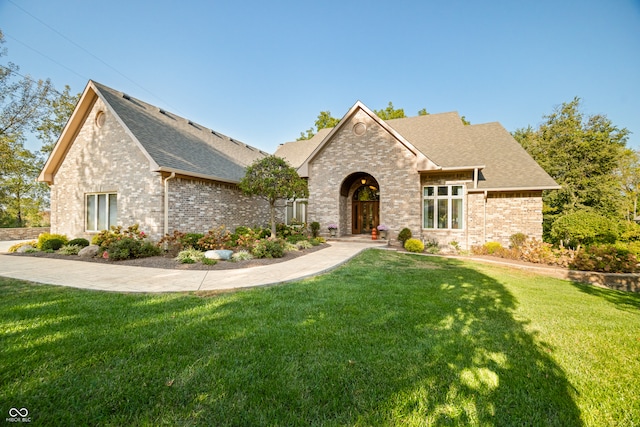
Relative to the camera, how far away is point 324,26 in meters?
13.0

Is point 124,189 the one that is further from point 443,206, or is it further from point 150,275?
point 443,206

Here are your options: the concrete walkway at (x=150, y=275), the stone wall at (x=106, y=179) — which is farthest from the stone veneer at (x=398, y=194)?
the stone wall at (x=106, y=179)

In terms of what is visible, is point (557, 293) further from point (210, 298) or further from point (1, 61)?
point (1, 61)

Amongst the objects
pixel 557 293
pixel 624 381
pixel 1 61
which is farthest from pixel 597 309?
pixel 1 61

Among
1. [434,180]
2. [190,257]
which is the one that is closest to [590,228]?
[434,180]

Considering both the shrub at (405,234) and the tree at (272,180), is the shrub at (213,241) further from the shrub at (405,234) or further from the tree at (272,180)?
the shrub at (405,234)

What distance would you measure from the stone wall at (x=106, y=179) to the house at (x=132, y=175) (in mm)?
40

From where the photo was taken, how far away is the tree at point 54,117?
23266 millimetres

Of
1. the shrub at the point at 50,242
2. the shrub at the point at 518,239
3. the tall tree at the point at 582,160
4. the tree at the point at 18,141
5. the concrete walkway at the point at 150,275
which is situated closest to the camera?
the concrete walkway at the point at 150,275

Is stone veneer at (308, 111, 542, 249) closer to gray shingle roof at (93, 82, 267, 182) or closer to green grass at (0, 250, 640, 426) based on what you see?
gray shingle roof at (93, 82, 267, 182)

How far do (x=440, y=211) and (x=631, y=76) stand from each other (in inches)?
391

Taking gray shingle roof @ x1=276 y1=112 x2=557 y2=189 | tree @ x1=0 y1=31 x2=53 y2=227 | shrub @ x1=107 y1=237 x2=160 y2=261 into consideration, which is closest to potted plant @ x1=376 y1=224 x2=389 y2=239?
gray shingle roof @ x1=276 y1=112 x2=557 y2=189

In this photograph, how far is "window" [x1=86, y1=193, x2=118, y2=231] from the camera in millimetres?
11781

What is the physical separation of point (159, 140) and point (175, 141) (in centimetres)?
111
